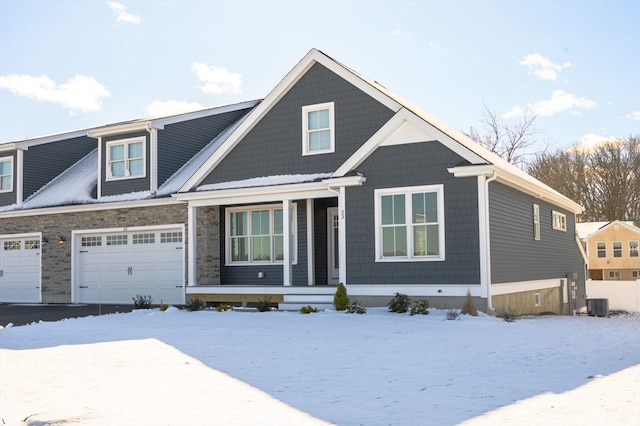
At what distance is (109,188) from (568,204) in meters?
16.1

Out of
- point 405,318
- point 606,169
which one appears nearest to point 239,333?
point 405,318

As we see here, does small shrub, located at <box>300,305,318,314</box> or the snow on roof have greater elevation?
the snow on roof

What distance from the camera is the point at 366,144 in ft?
55.8

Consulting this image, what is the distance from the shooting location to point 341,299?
54.5 feet

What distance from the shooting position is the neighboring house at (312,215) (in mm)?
16141

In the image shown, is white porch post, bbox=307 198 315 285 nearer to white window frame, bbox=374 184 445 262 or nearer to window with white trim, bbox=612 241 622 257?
white window frame, bbox=374 184 445 262

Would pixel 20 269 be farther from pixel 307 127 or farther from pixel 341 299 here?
pixel 341 299

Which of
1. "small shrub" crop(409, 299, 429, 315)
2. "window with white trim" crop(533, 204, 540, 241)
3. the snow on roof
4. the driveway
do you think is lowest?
the driveway

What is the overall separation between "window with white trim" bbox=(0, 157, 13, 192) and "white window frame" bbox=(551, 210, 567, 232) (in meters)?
19.6

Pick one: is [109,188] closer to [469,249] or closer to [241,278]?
[241,278]

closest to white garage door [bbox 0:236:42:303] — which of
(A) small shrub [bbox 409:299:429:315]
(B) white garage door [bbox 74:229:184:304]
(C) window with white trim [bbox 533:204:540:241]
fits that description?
(B) white garage door [bbox 74:229:184:304]

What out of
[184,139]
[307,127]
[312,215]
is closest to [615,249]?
[312,215]

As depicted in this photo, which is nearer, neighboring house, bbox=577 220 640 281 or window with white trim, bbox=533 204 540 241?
window with white trim, bbox=533 204 540 241

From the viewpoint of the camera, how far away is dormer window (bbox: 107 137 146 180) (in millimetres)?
22203
